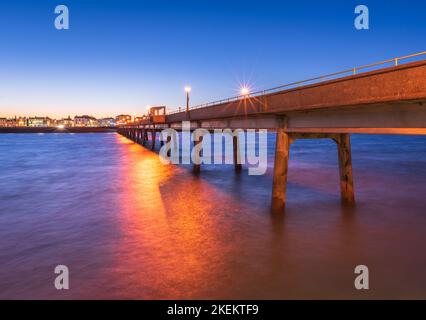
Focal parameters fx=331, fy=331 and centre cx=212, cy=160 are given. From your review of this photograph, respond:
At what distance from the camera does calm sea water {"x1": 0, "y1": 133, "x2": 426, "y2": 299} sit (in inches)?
410

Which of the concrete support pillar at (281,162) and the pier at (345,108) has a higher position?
the pier at (345,108)

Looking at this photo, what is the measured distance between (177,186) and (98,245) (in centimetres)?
1506

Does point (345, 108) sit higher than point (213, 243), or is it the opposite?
point (345, 108)

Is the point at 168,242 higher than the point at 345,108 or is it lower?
lower

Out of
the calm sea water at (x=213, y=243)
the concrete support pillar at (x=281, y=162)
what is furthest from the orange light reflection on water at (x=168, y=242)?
the concrete support pillar at (x=281, y=162)

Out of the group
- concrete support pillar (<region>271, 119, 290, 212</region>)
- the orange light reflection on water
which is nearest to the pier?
concrete support pillar (<region>271, 119, 290, 212</region>)

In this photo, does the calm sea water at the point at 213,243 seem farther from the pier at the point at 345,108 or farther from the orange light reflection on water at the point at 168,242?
the pier at the point at 345,108

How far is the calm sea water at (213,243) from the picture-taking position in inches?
410

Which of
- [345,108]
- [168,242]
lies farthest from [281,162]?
[168,242]

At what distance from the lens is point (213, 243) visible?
1432 centimetres

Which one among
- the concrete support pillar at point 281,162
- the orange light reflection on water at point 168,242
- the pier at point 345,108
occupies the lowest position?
the orange light reflection on water at point 168,242

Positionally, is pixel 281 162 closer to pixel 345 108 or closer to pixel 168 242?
pixel 345 108

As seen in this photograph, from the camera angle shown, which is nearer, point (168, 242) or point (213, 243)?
point (213, 243)

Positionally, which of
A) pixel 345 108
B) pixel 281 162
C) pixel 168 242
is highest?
pixel 345 108
